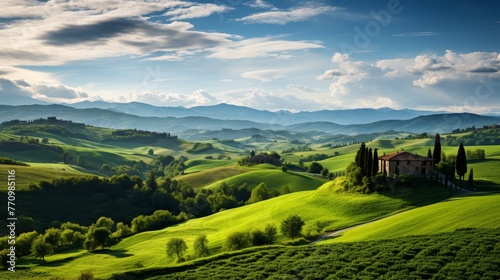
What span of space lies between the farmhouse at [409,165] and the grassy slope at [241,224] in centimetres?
1142

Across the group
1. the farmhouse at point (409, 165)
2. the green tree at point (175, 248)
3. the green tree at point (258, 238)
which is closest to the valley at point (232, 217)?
the green tree at point (258, 238)

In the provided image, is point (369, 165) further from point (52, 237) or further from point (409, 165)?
point (52, 237)

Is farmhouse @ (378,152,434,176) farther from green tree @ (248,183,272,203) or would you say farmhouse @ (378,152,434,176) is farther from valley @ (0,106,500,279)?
green tree @ (248,183,272,203)

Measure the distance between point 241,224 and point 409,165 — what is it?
1684 inches

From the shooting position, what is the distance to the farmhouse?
9356 centimetres

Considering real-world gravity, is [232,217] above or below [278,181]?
below

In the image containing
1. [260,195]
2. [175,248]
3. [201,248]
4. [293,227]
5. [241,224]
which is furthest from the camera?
[260,195]

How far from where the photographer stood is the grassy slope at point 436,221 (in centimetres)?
5631

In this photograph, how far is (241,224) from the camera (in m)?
99.9

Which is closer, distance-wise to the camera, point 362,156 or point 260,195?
point 362,156

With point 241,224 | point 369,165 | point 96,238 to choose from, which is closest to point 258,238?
point 241,224

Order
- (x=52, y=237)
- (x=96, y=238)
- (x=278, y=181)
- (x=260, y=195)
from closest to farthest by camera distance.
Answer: (x=96, y=238) < (x=52, y=237) < (x=260, y=195) < (x=278, y=181)

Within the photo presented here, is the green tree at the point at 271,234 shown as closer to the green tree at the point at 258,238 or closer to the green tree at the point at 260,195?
the green tree at the point at 258,238

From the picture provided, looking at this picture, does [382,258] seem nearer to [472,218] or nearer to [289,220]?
[472,218]
